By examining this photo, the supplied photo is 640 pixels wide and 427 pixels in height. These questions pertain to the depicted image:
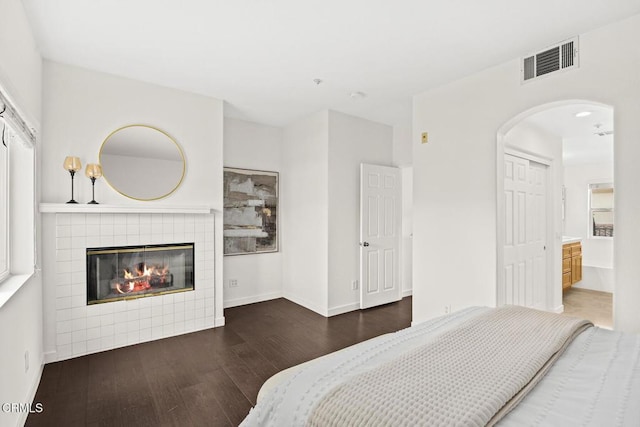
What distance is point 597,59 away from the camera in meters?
2.33

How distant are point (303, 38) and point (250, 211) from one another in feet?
8.96

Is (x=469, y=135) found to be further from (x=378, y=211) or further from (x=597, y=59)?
(x=378, y=211)

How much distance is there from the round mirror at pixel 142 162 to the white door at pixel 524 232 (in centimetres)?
345

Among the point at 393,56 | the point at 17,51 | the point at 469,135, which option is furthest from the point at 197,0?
the point at 469,135

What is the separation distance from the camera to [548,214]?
4160 mm

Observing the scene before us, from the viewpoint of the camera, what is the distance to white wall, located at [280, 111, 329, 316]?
13.7 feet

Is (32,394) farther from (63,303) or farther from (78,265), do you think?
(78,265)

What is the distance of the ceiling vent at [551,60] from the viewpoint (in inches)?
96.0

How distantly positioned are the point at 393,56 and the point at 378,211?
2.23 meters

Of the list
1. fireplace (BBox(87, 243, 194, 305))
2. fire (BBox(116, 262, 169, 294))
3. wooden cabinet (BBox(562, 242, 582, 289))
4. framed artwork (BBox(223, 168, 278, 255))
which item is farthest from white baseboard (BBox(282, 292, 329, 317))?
wooden cabinet (BBox(562, 242, 582, 289))

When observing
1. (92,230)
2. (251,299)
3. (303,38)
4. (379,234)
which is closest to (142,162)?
(92,230)

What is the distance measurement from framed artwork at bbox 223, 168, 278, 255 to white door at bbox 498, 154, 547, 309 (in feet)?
10.1

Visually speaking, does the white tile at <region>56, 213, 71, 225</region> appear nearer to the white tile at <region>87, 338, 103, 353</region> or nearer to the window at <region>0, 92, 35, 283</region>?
the window at <region>0, 92, 35, 283</region>

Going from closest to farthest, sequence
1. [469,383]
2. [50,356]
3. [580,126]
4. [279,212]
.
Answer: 1. [469,383]
2. [50,356]
3. [580,126]
4. [279,212]
